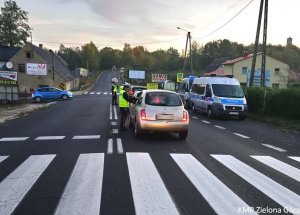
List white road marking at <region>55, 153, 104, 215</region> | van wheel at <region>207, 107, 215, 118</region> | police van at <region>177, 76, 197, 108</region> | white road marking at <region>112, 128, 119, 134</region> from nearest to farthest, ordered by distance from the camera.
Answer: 1. white road marking at <region>55, 153, 104, 215</region>
2. white road marking at <region>112, 128, 119, 134</region>
3. van wheel at <region>207, 107, 215, 118</region>
4. police van at <region>177, 76, 197, 108</region>

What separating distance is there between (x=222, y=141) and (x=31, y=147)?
18.8 feet

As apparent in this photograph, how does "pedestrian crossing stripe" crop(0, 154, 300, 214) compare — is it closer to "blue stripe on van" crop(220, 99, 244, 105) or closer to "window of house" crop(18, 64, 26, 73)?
"blue stripe on van" crop(220, 99, 244, 105)

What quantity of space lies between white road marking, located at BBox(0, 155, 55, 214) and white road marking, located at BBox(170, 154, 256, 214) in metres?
2.79

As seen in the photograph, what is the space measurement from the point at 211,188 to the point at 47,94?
133 feet

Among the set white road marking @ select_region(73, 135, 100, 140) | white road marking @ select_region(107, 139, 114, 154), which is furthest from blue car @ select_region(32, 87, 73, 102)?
white road marking @ select_region(107, 139, 114, 154)

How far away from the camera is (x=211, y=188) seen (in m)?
6.11

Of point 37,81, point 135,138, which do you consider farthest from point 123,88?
point 37,81

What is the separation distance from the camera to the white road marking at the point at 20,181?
528 cm

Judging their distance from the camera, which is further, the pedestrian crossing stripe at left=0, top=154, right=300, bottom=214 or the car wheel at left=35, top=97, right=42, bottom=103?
the car wheel at left=35, top=97, right=42, bottom=103

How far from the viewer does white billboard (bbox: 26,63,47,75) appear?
211 ft

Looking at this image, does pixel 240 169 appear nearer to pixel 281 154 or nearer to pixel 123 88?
pixel 281 154

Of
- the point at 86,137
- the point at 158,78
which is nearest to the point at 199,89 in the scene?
the point at 86,137

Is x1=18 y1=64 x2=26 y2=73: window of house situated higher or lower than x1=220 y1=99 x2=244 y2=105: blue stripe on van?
higher

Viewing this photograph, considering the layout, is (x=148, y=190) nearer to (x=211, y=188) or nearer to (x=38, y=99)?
(x=211, y=188)
